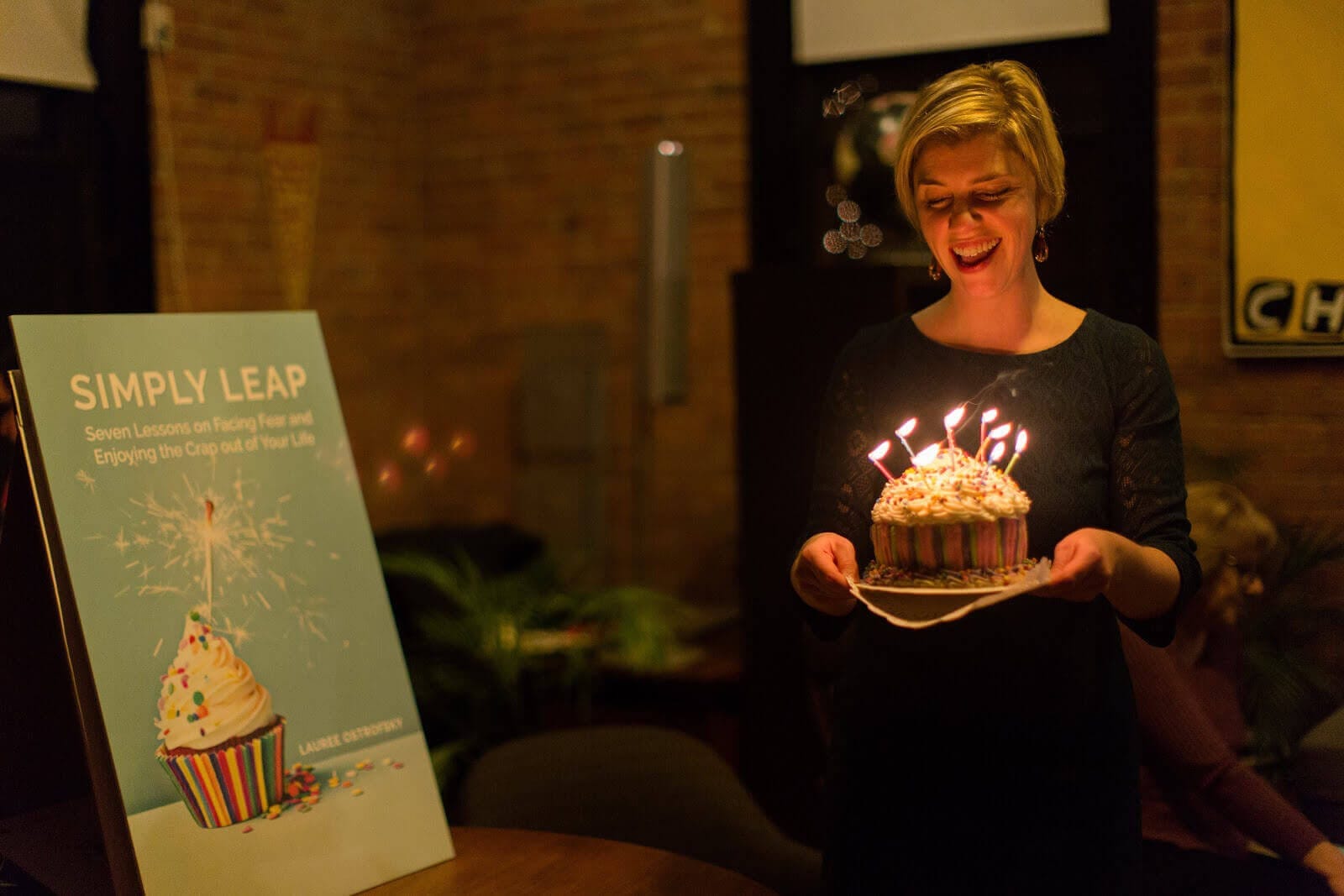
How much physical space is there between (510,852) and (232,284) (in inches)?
105

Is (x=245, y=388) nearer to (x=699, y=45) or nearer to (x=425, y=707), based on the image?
(x=425, y=707)

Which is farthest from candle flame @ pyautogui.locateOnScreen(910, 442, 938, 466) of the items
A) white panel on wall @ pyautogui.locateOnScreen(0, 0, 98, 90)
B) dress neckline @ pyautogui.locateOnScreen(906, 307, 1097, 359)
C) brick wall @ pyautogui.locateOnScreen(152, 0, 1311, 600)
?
brick wall @ pyautogui.locateOnScreen(152, 0, 1311, 600)

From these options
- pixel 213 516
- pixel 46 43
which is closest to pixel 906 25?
pixel 46 43

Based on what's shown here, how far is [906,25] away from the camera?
3639 mm

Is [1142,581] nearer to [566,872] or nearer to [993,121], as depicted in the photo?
[993,121]

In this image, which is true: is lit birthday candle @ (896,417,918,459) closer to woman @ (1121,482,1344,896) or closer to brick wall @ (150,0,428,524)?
woman @ (1121,482,1344,896)

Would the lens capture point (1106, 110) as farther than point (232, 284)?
No

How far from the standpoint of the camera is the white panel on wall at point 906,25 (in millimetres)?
3409

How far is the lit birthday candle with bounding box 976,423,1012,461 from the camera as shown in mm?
1277

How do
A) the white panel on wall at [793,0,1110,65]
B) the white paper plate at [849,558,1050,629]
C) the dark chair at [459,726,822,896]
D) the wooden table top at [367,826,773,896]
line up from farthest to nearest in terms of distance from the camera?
the white panel on wall at [793,0,1110,65]
the dark chair at [459,726,822,896]
the wooden table top at [367,826,773,896]
the white paper plate at [849,558,1050,629]

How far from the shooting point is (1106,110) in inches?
78.5

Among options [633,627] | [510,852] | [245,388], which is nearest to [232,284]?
[633,627]

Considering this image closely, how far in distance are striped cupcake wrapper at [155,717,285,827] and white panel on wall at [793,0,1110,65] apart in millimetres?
2434

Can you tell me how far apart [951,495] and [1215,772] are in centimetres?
89
